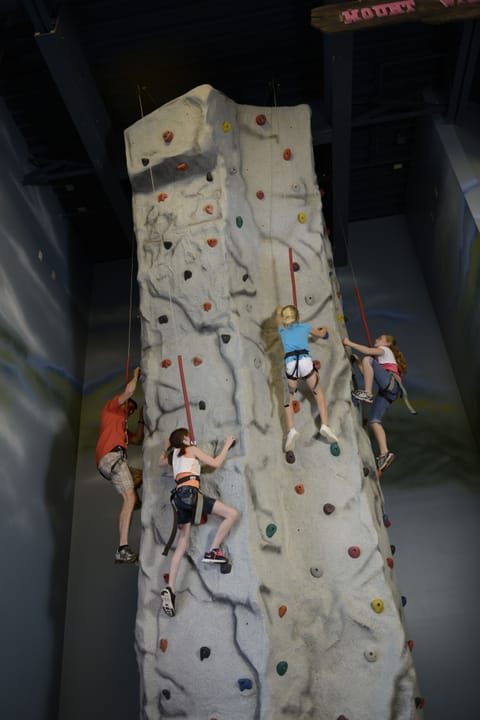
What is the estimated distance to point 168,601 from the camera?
4.76 m

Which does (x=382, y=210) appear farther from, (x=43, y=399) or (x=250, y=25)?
(x=43, y=399)

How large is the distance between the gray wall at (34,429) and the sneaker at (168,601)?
1.48 m

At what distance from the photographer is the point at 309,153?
6.54m

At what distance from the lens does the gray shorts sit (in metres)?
5.66

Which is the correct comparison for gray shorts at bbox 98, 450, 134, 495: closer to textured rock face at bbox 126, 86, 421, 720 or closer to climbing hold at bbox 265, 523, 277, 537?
textured rock face at bbox 126, 86, 421, 720

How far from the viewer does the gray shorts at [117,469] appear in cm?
566

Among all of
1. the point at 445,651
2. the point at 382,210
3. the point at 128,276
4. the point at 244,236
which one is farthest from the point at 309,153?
the point at 445,651

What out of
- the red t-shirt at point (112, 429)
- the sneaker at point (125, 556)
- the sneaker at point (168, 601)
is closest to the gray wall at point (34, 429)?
the red t-shirt at point (112, 429)

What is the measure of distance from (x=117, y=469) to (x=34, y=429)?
1.26 m

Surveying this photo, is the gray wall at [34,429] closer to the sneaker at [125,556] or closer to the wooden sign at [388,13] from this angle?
the sneaker at [125,556]

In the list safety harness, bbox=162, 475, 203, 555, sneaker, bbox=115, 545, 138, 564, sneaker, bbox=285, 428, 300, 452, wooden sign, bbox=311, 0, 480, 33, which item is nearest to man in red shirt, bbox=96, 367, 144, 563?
sneaker, bbox=115, 545, 138, 564

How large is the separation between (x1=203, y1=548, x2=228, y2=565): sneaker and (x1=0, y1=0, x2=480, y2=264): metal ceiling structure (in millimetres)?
4017

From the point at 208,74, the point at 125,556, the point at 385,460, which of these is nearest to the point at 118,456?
the point at 125,556

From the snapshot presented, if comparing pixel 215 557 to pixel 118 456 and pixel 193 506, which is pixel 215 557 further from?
pixel 118 456
